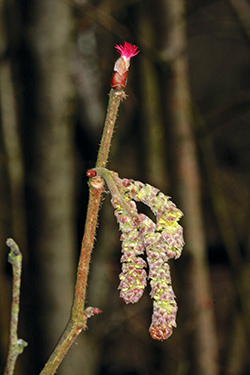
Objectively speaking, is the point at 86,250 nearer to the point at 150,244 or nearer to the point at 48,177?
the point at 150,244

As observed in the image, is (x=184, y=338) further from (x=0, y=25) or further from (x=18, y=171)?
(x=0, y=25)

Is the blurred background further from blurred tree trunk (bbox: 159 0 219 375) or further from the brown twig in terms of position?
the brown twig

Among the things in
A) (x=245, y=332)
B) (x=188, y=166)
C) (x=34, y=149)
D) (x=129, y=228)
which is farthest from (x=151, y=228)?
(x=245, y=332)

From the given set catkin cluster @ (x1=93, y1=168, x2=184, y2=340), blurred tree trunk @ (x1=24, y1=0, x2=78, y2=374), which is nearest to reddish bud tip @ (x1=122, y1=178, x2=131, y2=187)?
catkin cluster @ (x1=93, y1=168, x2=184, y2=340)

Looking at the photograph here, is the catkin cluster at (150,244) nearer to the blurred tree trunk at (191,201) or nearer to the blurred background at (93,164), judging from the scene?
the blurred background at (93,164)

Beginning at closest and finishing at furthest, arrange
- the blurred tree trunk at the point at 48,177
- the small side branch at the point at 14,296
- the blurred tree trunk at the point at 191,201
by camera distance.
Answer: the small side branch at the point at 14,296, the blurred tree trunk at the point at 48,177, the blurred tree trunk at the point at 191,201

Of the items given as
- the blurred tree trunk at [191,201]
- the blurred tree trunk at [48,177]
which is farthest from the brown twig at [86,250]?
the blurred tree trunk at [191,201]
